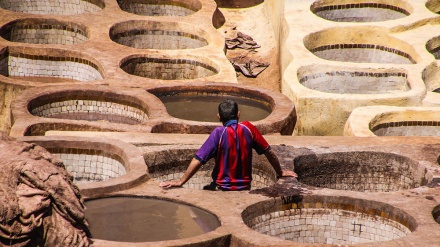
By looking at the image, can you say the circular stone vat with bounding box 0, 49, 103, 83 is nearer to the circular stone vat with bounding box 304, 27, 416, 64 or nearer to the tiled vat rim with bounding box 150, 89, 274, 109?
the tiled vat rim with bounding box 150, 89, 274, 109

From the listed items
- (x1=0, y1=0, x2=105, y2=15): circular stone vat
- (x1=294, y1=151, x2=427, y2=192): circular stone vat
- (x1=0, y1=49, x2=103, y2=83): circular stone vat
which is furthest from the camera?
(x1=0, y1=0, x2=105, y2=15): circular stone vat

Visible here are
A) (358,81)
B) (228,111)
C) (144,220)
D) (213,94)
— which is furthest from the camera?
(358,81)

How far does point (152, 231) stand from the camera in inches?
440

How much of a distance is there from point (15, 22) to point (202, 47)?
3.98m

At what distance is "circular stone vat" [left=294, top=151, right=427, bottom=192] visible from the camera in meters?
13.6

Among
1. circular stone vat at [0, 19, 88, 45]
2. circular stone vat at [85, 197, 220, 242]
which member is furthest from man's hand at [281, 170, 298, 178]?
circular stone vat at [0, 19, 88, 45]

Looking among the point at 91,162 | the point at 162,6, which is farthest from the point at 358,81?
the point at 91,162

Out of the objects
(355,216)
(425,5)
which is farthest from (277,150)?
(425,5)

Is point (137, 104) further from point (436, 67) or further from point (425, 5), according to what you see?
point (425, 5)

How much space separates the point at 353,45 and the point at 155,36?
413cm

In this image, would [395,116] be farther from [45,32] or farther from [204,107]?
[45,32]

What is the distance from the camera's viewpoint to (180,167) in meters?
13.5

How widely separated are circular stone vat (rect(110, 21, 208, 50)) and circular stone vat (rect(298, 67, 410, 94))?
303 centimetres

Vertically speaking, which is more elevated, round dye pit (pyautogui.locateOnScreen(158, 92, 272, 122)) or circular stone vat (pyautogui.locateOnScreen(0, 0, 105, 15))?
circular stone vat (pyautogui.locateOnScreen(0, 0, 105, 15))
